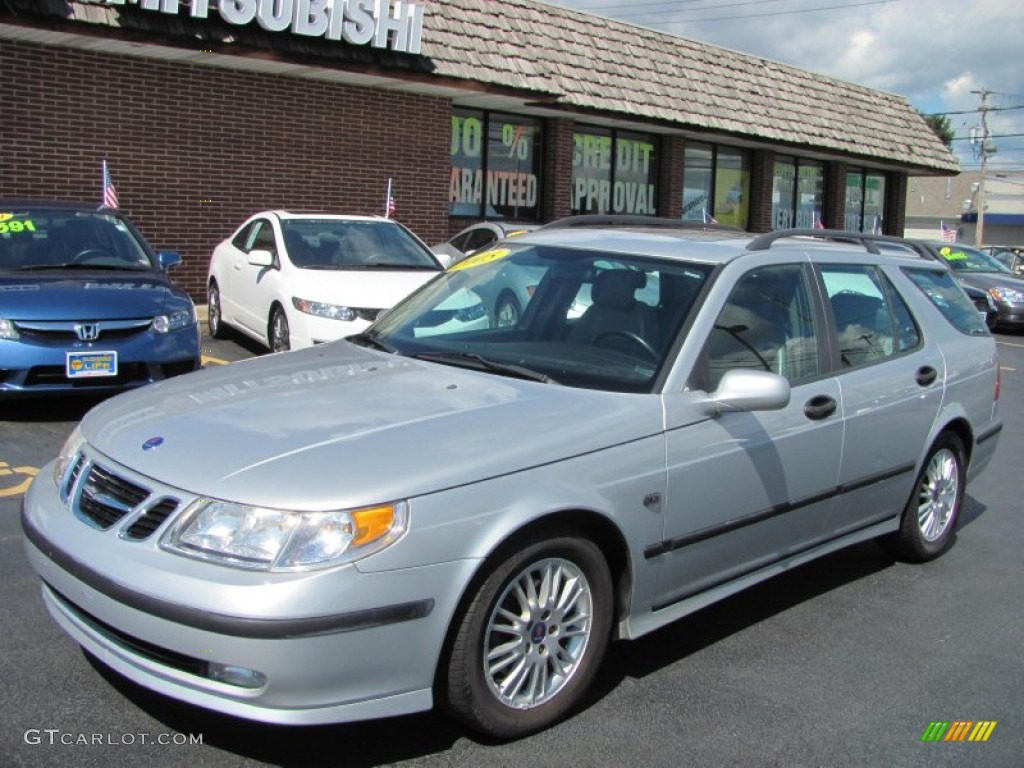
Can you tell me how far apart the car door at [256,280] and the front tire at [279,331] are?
128 millimetres

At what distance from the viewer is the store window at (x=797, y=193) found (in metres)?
22.5

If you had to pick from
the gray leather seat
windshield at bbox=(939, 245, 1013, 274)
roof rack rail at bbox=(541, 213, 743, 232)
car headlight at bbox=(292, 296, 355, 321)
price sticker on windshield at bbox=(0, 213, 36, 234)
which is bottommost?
car headlight at bbox=(292, 296, 355, 321)

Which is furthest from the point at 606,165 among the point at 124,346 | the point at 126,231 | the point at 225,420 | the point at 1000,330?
the point at 225,420

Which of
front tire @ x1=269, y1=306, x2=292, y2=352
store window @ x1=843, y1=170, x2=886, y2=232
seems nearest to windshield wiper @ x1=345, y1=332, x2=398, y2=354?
front tire @ x1=269, y1=306, x2=292, y2=352

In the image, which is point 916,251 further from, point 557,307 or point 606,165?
point 606,165

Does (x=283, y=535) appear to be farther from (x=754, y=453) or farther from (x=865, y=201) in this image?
(x=865, y=201)

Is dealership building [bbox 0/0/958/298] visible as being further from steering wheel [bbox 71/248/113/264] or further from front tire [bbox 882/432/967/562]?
front tire [bbox 882/432/967/562]

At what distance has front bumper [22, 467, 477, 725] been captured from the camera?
2840 millimetres

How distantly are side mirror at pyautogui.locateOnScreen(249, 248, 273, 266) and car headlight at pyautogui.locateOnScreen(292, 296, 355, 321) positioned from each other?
81cm

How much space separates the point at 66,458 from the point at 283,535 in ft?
3.95

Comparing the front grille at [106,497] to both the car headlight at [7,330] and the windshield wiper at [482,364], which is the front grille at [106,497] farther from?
the car headlight at [7,330]

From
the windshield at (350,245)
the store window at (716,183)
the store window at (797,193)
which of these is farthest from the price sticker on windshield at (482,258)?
the store window at (797,193)

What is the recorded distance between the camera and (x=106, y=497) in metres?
3.26

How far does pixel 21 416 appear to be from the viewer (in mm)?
7566
